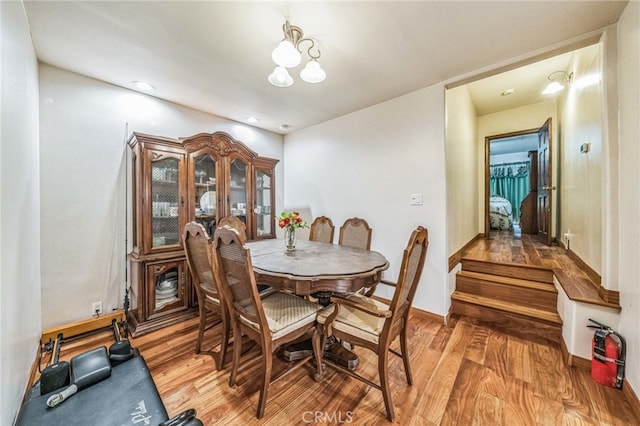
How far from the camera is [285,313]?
1613 mm

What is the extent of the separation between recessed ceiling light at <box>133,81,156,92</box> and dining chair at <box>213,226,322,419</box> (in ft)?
6.72

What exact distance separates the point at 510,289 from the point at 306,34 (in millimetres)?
3083

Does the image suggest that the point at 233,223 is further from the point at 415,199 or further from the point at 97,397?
the point at 415,199

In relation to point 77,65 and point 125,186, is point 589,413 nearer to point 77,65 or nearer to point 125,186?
point 125,186

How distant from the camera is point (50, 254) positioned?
2.12 metres

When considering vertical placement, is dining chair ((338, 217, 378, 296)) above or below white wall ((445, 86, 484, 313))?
below

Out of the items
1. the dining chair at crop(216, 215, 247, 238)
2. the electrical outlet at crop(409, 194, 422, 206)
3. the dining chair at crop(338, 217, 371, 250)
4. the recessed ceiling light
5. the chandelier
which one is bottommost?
the dining chair at crop(338, 217, 371, 250)

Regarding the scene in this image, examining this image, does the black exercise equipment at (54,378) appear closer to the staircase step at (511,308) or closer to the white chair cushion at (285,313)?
the white chair cushion at (285,313)

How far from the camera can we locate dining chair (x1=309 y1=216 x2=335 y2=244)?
302 centimetres

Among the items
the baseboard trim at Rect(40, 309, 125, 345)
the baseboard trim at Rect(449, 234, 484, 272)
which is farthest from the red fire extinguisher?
the baseboard trim at Rect(40, 309, 125, 345)

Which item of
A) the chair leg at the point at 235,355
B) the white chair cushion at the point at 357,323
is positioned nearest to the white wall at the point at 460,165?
the white chair cushion at the point at 357,323

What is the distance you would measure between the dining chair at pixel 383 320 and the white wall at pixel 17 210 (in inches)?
63.8

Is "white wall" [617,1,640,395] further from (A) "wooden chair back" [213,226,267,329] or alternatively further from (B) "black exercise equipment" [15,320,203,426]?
(B) "black exercise equipment" [15,320,203,426]

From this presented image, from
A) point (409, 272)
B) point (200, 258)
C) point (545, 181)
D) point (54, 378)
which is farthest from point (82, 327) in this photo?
point (545, 181)
